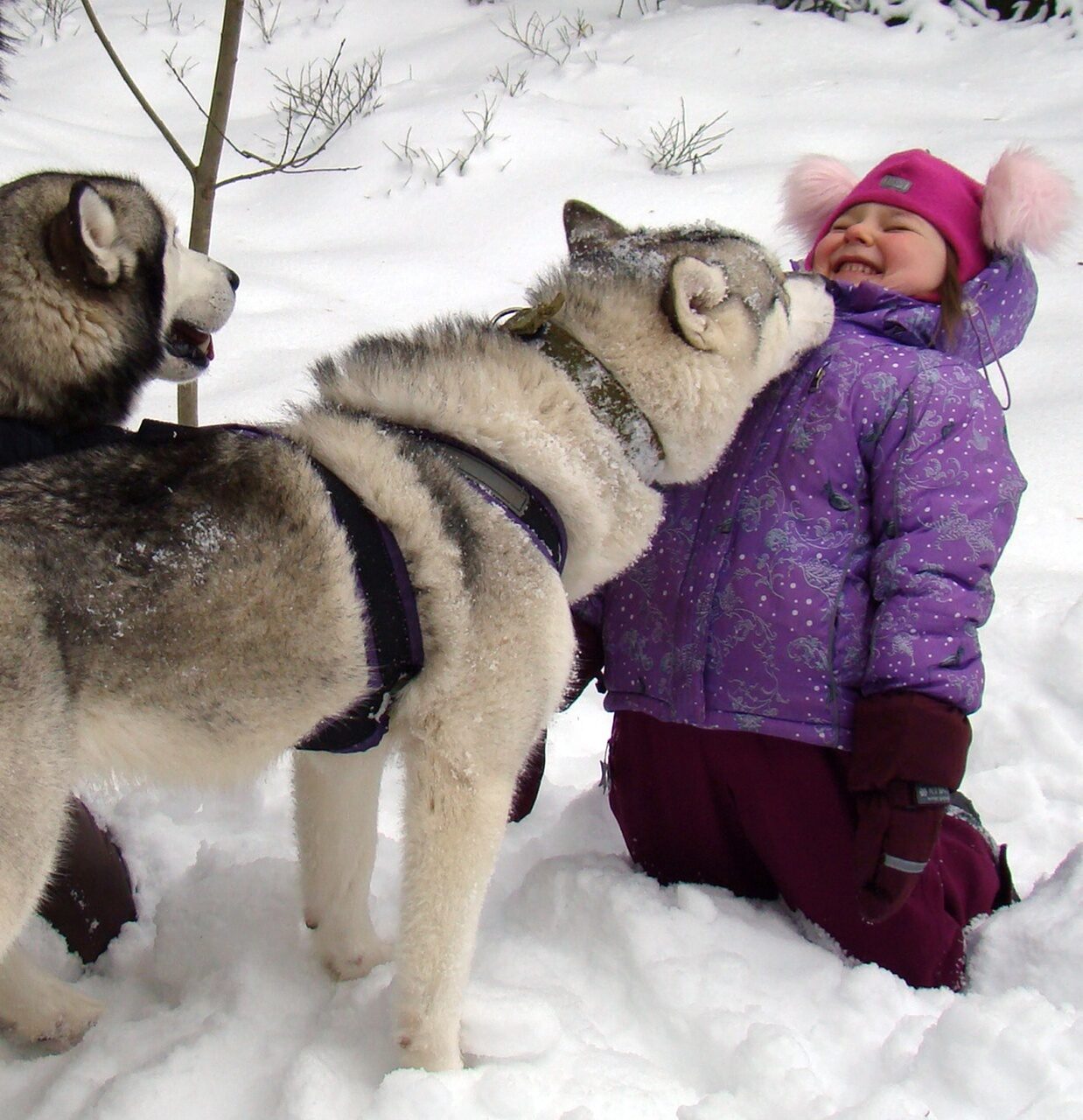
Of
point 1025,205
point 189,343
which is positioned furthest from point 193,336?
point 1025,205

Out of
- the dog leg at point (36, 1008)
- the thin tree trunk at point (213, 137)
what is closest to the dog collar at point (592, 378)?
the thin tree trunk at point (213, 137)

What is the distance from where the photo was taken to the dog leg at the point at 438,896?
1589 millimetres

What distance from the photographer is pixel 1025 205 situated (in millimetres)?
2107

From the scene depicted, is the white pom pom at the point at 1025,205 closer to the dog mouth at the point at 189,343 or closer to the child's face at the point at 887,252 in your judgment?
the child's face at the point at 887,252

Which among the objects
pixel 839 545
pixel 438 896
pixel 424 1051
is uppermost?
pixel 839 545

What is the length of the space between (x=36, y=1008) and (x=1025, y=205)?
8.03 ft

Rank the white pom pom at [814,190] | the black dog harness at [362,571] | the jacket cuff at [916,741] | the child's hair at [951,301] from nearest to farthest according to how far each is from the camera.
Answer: the black dog harness at [362,571], the jacket cuff at [916,741], the child's hair at [951,301], the white pom pom at [814,190]

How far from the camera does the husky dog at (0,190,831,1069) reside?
53.7 inches

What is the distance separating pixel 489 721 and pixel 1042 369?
12.7 feet

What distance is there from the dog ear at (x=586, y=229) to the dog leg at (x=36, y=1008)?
1.70 m

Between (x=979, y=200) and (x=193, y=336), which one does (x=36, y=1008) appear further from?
(x=979, y=200)

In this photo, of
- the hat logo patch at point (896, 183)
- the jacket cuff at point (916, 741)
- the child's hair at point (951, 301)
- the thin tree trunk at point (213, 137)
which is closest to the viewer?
the jacket cuff at point (916, 741)

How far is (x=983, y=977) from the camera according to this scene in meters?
1.94

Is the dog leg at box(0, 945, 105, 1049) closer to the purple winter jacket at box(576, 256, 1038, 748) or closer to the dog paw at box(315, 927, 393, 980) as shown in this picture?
the dog paw at box(315, 927, 393, 980)
